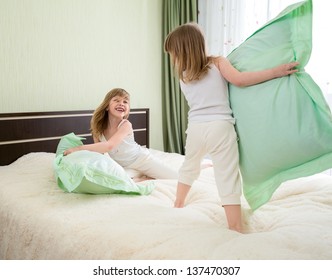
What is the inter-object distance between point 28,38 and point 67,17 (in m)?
0.43

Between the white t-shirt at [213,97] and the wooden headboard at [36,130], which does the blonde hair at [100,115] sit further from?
the white t-shirt at [213,97]

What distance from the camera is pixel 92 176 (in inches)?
57.5

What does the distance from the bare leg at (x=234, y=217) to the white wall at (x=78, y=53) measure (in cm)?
198

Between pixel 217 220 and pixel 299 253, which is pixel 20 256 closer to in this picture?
pixel 217 220

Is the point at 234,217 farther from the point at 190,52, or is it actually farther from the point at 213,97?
the point at 190,52

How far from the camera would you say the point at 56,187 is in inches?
63.3

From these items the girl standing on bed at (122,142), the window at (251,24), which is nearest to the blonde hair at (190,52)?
the girl standing on bed at (122,142)

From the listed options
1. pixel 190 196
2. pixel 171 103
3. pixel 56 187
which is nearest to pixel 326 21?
pixel 171 103

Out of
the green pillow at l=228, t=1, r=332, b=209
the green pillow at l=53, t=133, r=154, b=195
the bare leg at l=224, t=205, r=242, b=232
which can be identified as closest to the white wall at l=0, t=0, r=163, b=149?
the green pillow at l=53, t=133, r=154, b=195

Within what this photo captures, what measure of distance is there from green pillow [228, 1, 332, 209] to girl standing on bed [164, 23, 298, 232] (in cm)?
4

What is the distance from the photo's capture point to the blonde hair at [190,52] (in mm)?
1424

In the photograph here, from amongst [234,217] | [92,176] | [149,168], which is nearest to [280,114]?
[234,217]

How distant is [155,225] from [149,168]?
0.99m

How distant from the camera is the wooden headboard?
2375mm
